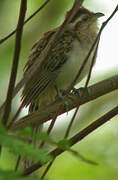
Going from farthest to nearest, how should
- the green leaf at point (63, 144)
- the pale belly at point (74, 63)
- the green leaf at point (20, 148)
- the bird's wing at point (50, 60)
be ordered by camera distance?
1. the pale belly at point (74, 63)
2. the bird's wing at point (50, 60)
3. the green leaf at point (63, 144)
4. the green leaf at point (20, 148)

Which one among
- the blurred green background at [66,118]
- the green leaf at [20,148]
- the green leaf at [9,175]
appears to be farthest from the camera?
the blurred green background at [66,118]

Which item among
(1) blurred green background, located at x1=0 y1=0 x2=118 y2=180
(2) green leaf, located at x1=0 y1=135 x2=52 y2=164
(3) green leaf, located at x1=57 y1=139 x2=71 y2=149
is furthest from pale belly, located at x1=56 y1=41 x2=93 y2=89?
(2) green leaf, located at x1=0 y1=135 x2=52 y2=164

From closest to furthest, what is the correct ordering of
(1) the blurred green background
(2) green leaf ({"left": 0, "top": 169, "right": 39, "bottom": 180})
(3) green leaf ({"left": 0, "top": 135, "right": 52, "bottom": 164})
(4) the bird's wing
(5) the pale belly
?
(2) green leaf ({"left": 0, "top": 169, "right": 39, "bottom": 180}) < (3) green leaf ({"left": 0, "top": 135, "right": 52, "bottom": 164}) < (4) the bird's wing < (5) the pale belly < (1) the blurred green background

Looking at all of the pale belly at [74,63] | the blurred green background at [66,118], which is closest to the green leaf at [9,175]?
the pale belly at [74,63]

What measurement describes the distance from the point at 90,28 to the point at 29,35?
185 cm

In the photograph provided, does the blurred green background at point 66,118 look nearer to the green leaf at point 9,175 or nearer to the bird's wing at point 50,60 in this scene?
the bird's wing at point 50,60

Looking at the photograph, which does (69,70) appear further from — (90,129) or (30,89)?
(90,129)

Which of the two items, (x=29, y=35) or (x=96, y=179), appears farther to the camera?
(x=29, y=35)

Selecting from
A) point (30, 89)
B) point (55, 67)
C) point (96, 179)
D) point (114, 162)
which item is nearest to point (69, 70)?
point (55, 67)

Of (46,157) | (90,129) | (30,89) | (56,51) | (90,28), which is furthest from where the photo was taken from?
(90,28)

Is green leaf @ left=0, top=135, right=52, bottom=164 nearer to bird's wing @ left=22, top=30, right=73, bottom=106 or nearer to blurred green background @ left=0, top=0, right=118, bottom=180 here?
bird's wing @ left=22, top=30, right=73, bottom=106

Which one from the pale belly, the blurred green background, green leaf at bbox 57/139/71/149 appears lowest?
the blurred green background

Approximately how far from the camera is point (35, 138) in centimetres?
159

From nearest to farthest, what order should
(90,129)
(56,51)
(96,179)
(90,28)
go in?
(90,129)
(56,51)
(90,28)
(96,179)
